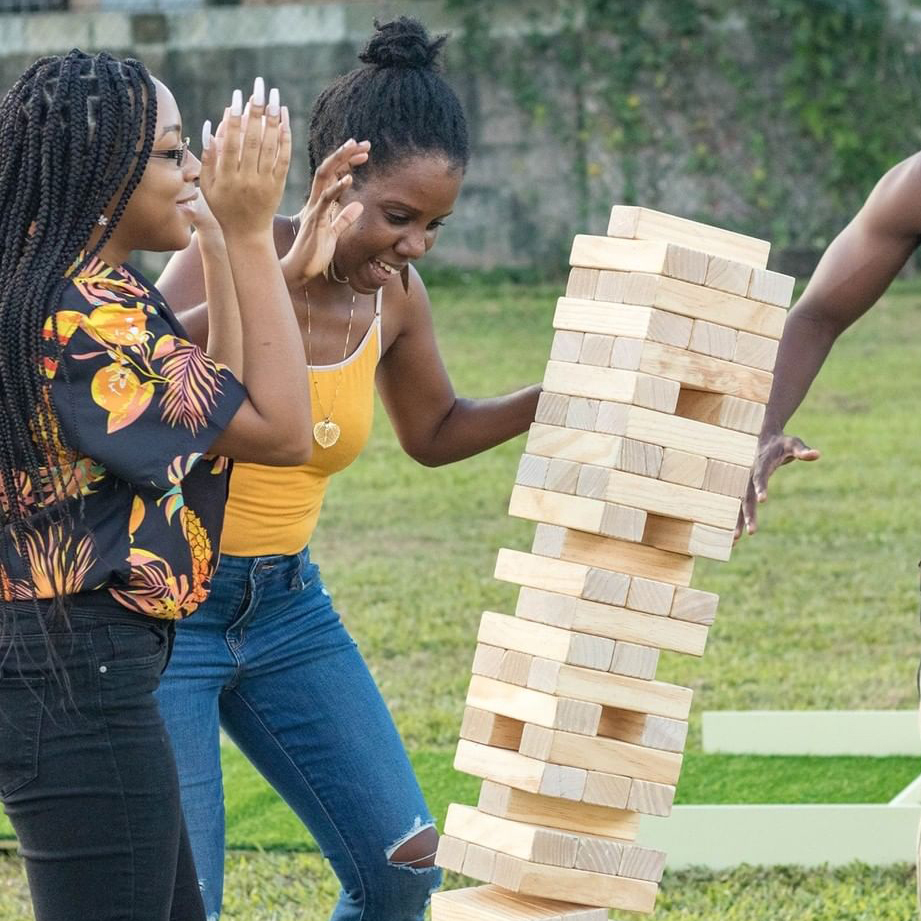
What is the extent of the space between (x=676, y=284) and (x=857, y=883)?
97.4 inches

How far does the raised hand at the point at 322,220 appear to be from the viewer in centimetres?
288

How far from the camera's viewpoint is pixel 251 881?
15.6 ft

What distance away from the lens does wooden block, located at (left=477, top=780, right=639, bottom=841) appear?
9.25 feet

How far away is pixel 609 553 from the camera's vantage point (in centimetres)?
284

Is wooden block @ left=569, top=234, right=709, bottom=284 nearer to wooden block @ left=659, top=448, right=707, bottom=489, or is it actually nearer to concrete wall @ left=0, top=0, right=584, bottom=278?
wooden block @ left=659, top=448, right=707, bottom=489

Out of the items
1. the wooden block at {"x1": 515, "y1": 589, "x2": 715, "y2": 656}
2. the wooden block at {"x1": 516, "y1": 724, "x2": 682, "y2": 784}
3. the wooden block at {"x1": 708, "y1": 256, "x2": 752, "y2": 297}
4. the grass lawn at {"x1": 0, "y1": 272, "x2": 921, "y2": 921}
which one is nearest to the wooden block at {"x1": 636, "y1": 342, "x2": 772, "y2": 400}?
the wooden block at {"x1": 708, "y1": 256, "x2": 752, "y2": 297}

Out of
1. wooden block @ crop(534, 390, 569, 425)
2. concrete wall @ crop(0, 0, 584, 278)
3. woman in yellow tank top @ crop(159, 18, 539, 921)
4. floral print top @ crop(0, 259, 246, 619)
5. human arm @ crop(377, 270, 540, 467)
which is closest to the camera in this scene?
floral print top @ crop(0, 259, 246, 619)

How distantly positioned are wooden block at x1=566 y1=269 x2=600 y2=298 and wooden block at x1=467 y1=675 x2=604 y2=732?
688mm

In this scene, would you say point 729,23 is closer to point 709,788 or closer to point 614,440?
point 709,788

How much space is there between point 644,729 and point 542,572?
0.32m

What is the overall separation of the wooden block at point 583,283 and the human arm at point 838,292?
0.74 m

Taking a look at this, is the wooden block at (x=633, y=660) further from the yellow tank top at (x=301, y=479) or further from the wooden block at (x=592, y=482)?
the yellow tank top at (x=301, y=479)

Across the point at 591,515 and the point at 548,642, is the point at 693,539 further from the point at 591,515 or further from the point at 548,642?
the point at 548,642

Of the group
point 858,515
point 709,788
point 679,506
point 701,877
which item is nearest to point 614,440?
point 679,506
